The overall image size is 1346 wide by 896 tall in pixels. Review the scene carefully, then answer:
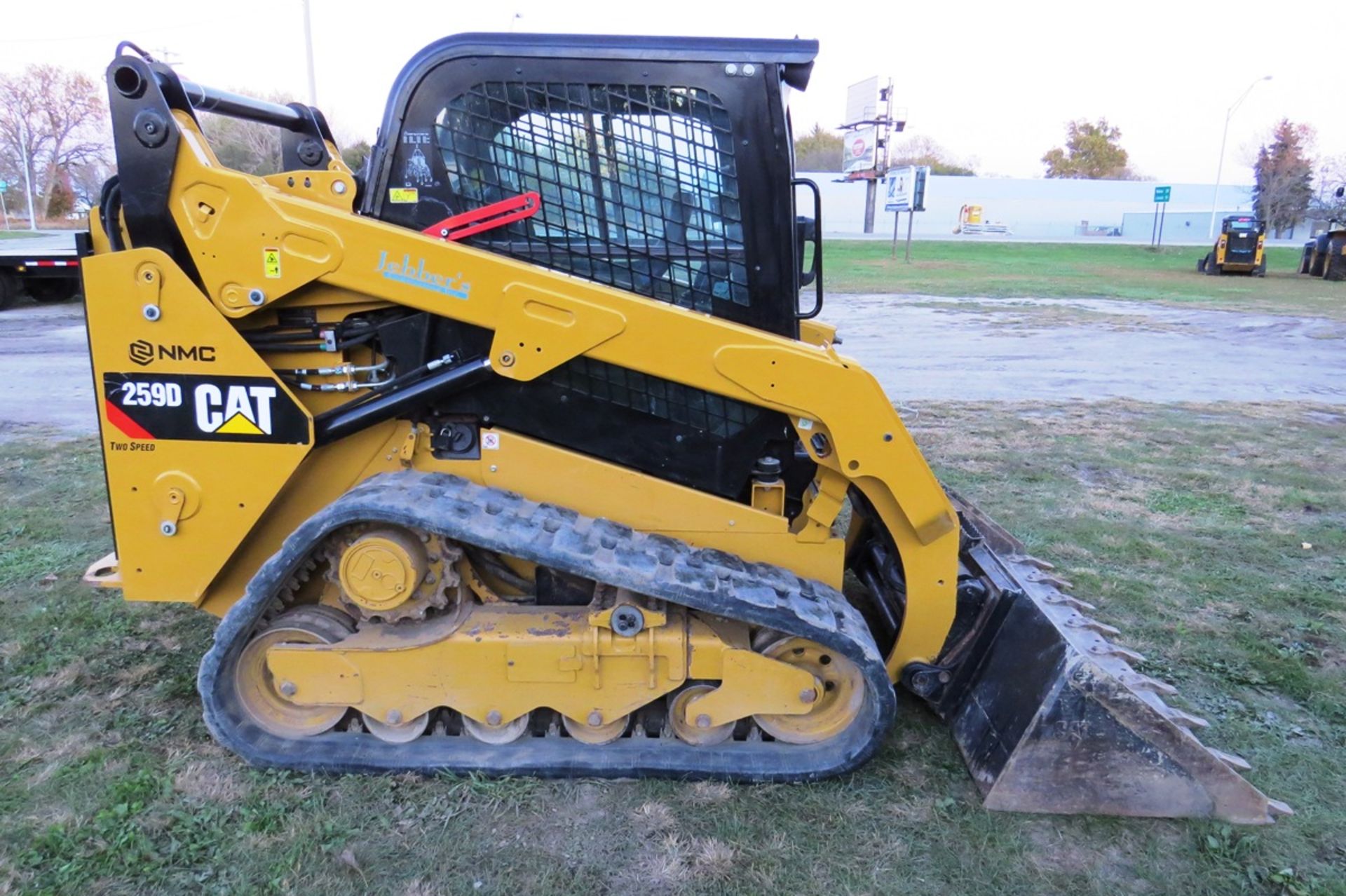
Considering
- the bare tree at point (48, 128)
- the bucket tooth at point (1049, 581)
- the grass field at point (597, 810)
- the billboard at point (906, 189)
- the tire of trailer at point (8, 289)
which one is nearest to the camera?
the grass field at point (597, 810)

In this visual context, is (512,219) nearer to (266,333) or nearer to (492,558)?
(266,333)

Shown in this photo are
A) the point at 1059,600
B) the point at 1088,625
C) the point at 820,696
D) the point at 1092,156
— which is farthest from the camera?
the point at 1092,156

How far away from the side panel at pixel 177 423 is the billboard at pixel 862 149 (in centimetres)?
5879

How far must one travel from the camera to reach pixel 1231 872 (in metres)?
2.86

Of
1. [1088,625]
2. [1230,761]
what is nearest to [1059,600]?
[1088,625]

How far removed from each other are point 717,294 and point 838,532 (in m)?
2.42

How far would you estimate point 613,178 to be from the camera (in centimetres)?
330

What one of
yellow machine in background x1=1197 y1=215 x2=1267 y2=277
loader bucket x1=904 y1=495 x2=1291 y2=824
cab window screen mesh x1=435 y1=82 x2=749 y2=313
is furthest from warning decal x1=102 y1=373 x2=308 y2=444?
yellow machine in background x1=1197 y1=215 x2=1267 y2=277

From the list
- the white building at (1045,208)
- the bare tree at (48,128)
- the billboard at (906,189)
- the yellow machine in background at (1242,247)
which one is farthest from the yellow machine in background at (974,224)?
the bare tree at (48,128)

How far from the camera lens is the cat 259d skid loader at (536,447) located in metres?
3.08

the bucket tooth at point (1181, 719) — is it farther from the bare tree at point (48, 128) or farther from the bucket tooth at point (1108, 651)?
the bare tree at point (48, 128)

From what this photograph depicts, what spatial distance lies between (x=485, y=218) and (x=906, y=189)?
40.3m

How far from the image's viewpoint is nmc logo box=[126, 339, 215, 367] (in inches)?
125

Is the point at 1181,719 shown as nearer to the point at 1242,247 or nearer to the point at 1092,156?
the point at 1242,247
